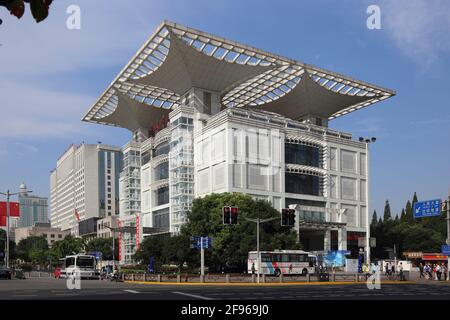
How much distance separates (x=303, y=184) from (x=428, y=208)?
133 feet

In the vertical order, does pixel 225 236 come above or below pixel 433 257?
above

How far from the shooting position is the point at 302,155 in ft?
291

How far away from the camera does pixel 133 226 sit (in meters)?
97.3

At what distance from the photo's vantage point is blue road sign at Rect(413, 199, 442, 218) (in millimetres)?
47469

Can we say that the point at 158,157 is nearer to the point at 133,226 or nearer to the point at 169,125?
the point at 169,125

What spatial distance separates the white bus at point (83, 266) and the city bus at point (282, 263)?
57.0ft

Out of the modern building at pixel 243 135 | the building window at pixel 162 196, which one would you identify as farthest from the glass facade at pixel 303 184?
the building window at pixel 162 196

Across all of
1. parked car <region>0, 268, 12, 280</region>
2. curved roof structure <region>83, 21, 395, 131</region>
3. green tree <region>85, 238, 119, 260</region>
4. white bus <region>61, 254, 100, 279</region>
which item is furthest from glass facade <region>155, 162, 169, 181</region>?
parked car <region>0, 268, 12, 280</region>

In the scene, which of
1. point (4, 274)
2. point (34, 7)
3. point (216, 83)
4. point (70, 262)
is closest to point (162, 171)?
point (216, 83)

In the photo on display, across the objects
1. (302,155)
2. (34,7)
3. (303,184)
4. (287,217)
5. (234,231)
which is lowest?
(234,231)

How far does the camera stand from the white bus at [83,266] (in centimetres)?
5850

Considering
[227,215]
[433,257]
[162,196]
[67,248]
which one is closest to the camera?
[227,215]

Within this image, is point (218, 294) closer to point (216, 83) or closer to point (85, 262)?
point (85, 262)

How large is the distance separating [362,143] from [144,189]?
1609 inches
